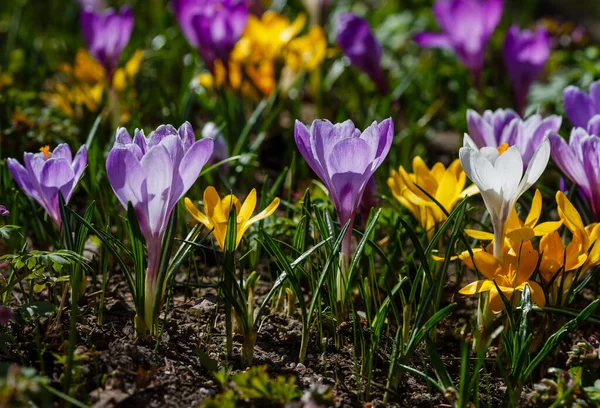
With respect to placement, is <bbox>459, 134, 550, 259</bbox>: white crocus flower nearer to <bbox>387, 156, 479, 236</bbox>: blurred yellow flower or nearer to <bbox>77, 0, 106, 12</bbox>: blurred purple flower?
<bbox>387, 156, 479, 236</bbox>: blurred yellow flower

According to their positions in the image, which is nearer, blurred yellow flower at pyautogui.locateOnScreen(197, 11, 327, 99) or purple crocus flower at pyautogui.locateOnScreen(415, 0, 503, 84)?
purple crocus flower at pyautogui.locateOnScreen(415, 0, 503, 84)

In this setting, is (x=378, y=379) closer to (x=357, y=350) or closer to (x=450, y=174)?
(x=357, y=350)

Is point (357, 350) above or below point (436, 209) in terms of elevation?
below

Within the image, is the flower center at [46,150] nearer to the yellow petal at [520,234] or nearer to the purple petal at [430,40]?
the yellow petal at [520,234]

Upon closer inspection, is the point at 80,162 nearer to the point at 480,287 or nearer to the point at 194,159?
the point at 194,159

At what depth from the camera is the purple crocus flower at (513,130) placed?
1.82 meters

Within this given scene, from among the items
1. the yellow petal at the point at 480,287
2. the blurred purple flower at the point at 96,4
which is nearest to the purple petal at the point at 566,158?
the yellow petal at the point at 480,287

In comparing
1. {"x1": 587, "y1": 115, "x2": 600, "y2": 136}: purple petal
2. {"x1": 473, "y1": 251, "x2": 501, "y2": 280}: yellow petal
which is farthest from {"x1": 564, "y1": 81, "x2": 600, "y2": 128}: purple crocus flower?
{"x1": 473, "y1": 251, "x2": 501, "y2": 280}: yellow petal

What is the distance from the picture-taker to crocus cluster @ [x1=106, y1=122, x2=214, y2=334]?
1.40m

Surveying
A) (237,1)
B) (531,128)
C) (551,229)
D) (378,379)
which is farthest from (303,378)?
(237,1)

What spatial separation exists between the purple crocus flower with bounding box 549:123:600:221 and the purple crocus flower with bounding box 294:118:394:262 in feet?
1.32

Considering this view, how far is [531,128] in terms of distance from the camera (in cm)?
183

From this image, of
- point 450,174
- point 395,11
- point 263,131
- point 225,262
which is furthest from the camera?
point 395,11

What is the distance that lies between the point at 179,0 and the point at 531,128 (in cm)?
142
